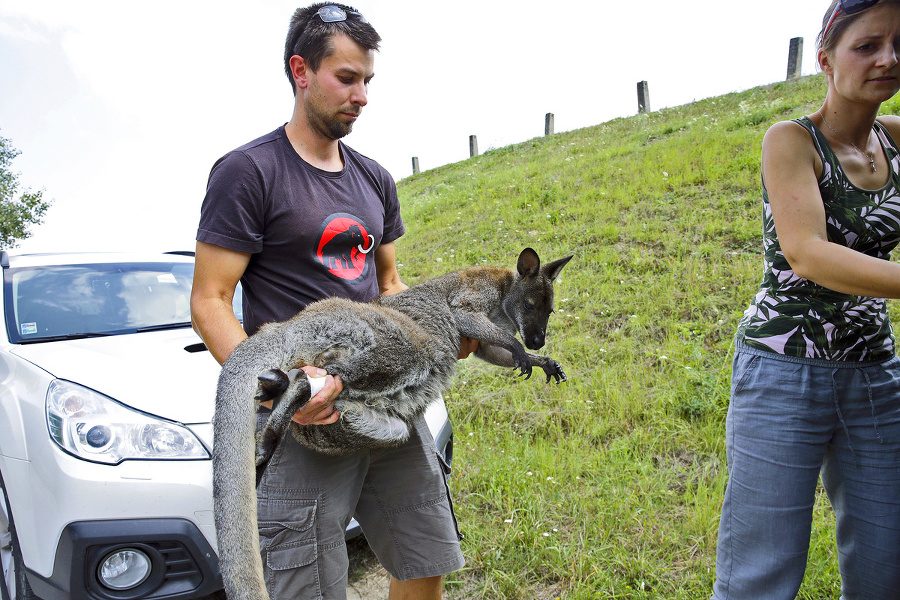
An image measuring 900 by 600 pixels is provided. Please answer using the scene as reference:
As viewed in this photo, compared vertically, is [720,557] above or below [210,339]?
below

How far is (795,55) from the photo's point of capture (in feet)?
65.7

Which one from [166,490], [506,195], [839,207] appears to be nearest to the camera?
[839,207]

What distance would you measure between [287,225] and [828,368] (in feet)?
7.72

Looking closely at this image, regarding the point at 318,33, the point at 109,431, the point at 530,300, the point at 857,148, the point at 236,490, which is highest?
the point at 318,33

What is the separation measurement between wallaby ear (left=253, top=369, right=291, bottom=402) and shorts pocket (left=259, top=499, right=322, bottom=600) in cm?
57

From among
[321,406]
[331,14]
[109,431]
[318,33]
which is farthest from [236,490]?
[331,14]

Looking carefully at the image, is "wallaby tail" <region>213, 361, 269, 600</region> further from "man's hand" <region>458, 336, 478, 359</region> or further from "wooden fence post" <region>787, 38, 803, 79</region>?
"wooden fence post" <region>787, 38, 803, 79</region>

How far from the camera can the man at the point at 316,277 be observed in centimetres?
237

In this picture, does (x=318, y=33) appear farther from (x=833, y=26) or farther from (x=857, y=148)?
(x=857, y=148)

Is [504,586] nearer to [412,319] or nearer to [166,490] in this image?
[412,319]

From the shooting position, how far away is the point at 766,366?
2.35 meters

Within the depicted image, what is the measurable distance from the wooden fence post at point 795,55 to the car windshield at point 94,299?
22.1 meters

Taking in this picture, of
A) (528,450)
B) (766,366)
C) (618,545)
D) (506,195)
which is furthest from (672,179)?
(766,366)

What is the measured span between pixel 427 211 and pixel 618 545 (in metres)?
11.6
